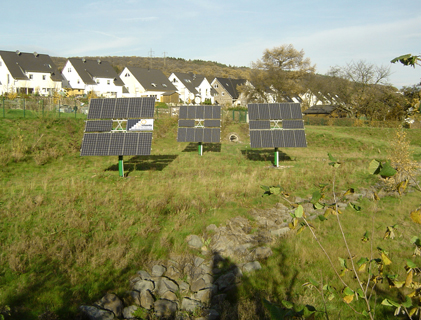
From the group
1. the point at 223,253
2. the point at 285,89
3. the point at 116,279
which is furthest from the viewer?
the point at 285,89

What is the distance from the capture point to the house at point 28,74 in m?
61.5

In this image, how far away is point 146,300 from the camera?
7.50 m

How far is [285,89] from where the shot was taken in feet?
224

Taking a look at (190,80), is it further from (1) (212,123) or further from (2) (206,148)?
(1) (212,123)

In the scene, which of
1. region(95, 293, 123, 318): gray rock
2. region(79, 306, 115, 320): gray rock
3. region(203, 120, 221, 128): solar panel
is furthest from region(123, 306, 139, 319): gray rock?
region(203, 120, 221, 128): solar panel

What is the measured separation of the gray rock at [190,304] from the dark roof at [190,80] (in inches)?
3185

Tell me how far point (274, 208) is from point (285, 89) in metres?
58.7

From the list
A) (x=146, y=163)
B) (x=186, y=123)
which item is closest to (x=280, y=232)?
(x=146, y=163)

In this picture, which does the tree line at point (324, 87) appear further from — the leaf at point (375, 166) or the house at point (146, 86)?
the leaf at point (375, 166)

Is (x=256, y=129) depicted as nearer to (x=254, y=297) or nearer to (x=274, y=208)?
(x=274, y=208)

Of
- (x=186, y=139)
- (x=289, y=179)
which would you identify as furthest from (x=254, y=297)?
(x=186, y=139)

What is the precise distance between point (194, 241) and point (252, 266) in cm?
213

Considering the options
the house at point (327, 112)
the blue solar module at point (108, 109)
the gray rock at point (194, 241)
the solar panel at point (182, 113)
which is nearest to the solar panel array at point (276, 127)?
the solar panel at point (182, 113)

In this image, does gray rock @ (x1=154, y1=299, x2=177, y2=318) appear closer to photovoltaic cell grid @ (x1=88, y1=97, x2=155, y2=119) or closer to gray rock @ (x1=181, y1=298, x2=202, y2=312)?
gray rock @ (x1=181, y1=298, x2=202, y2=312)
